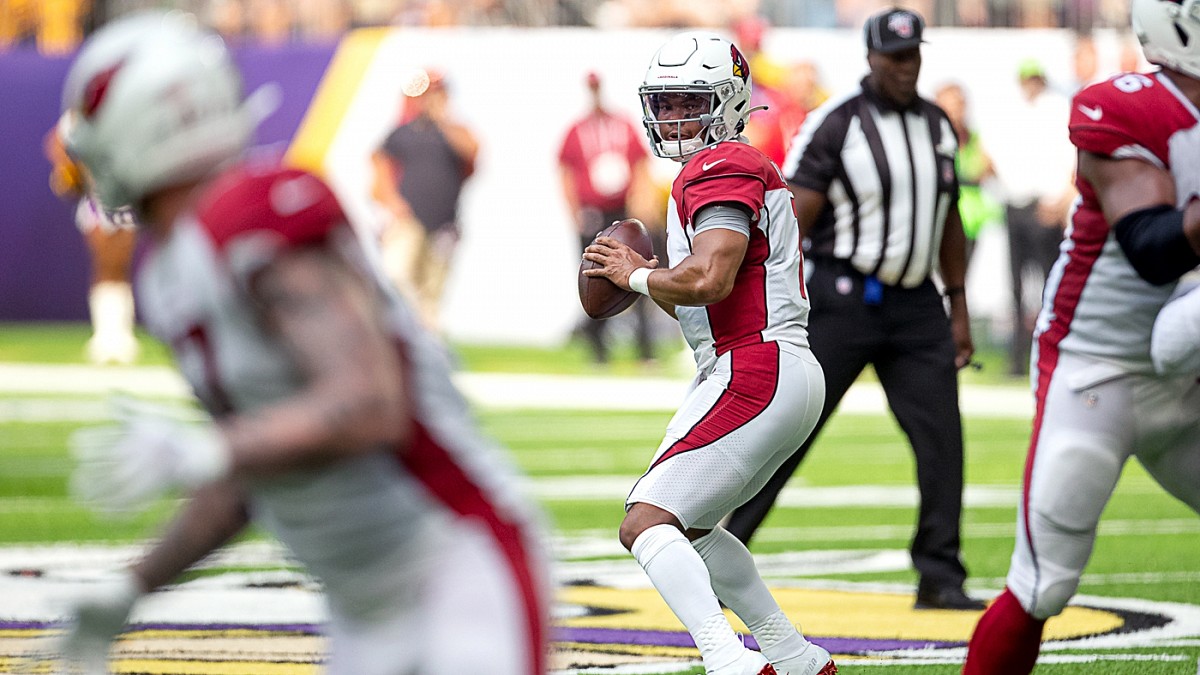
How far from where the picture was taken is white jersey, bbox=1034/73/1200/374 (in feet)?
12.4

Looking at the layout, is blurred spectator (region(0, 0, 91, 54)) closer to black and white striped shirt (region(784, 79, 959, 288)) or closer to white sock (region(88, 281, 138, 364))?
white sock (region(88, 281, 138, 364))

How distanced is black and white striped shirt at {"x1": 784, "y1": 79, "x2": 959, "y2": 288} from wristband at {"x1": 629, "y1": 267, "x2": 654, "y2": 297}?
1.89 m

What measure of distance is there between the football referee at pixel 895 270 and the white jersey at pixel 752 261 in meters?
1.59

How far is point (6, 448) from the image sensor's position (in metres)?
11.0

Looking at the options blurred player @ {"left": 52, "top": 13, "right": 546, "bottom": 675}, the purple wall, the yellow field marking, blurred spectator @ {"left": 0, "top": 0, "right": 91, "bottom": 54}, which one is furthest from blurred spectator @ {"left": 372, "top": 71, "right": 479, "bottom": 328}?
blurred player @ {"left": 52, "top": 13, "right": 546, "bottom": 675}

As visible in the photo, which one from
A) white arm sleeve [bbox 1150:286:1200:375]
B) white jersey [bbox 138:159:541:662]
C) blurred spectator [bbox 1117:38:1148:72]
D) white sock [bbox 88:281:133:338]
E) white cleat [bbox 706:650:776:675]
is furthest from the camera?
white sock [bbox 88:281:133:338]

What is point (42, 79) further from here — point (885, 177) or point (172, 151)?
point (172, 151)

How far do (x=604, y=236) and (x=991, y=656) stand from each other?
1.41m

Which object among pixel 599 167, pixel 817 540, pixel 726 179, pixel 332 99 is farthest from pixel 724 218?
pixel 332 99

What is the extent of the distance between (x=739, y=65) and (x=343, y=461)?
249 cm

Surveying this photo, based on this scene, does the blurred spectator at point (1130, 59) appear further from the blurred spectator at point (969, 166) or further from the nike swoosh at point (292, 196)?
the nike swoosh at point (292, 196)

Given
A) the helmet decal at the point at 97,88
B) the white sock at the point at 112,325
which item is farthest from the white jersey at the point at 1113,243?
the white sock at the point at 112,325

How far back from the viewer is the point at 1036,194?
14.9 meters

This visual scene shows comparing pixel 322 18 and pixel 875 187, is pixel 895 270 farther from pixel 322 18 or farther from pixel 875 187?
pixel 322 18
